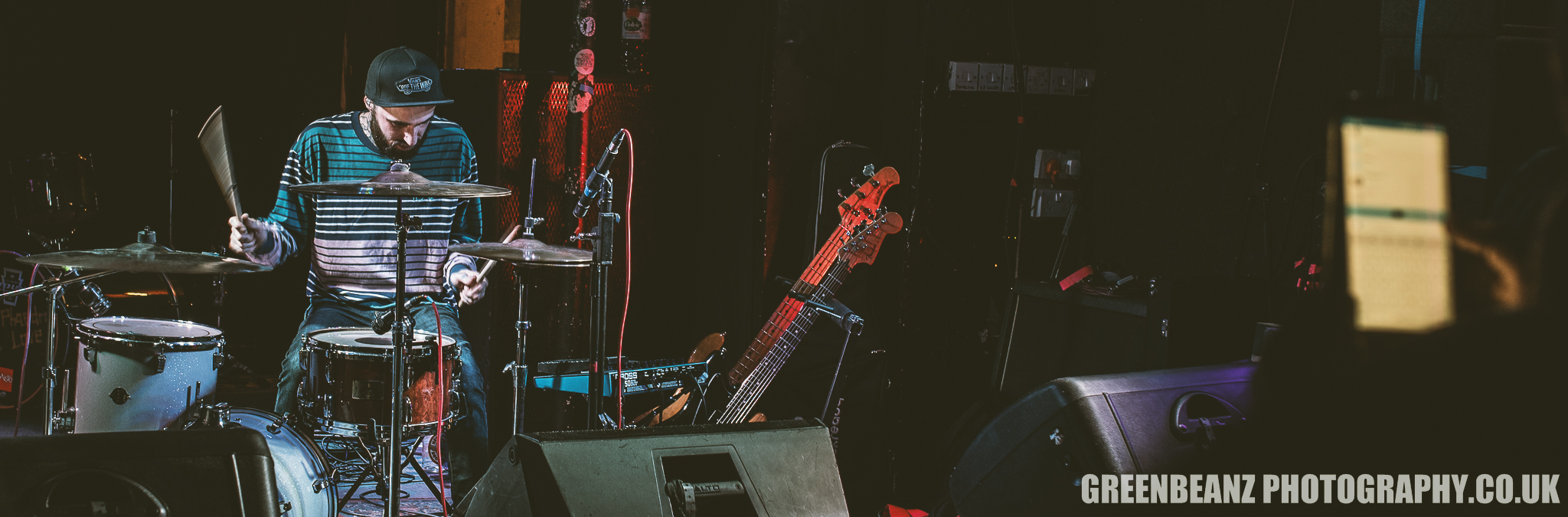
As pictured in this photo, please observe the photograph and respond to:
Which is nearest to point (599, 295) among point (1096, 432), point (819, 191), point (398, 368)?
point (398, 368)

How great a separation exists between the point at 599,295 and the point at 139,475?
1.49 m

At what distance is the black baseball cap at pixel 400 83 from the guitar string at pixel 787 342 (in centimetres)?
148

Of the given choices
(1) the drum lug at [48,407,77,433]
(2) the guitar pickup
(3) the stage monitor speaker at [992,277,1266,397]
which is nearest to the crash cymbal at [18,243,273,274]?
(1) the drum lug at [48,407,77,433]

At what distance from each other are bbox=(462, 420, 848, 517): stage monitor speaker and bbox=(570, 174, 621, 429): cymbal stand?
0.92 meters

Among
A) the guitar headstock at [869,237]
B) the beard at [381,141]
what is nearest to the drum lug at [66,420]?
the beard at [381,141]

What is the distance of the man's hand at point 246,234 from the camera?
3.29m

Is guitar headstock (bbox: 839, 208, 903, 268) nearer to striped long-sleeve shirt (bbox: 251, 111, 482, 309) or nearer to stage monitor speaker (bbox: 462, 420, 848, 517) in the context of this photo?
striped long-sleeve shirt (bbox: 251, 111, 482, 309)

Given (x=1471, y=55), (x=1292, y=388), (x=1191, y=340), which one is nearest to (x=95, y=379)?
(x=1191, y=340)

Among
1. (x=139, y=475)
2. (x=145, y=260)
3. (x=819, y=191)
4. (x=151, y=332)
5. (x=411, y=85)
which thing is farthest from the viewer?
(x=819, y=191)

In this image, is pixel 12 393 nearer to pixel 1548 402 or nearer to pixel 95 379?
pixel 95 379

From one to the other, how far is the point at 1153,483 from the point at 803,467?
748 millimetres

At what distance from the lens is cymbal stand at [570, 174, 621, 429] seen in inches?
128

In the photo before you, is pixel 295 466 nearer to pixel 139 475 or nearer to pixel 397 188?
pixel 397 188

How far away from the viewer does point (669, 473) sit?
7.56 ft
